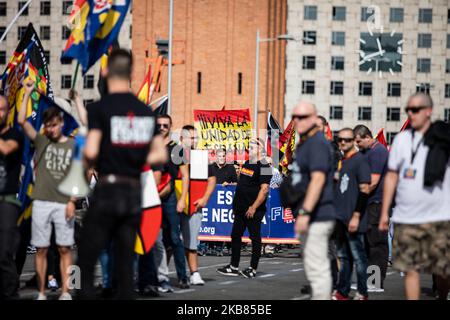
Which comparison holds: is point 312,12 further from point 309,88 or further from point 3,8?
point 3,8

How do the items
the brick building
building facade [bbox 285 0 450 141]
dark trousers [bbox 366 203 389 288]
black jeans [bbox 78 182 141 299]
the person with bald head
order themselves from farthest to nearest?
building facade [bbox 285 0 450 141] → the brick building → dark trousers [bbox 366 203 389 288] → the person with bald head → black jeans [bbox 78 182 141 299]

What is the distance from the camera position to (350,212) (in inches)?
479

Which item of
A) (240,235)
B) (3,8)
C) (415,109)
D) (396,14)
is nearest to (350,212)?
(415,109)

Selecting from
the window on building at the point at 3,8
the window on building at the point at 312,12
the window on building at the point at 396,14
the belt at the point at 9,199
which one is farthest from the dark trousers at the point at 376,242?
the window on building at the point at 3,8

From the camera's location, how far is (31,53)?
1438 centimetres

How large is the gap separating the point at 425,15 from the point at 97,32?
80.0 meters

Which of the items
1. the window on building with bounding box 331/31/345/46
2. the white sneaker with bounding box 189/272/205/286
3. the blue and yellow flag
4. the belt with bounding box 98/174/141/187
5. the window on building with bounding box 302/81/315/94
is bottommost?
the white sneaker with bounding box 189/272/205/286

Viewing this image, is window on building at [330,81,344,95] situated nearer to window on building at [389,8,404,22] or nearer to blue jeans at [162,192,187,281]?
window on building at [389,8,404,22]

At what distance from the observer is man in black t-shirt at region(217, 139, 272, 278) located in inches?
610

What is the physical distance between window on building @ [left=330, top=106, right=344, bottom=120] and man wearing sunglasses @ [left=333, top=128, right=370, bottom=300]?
74.4 metres

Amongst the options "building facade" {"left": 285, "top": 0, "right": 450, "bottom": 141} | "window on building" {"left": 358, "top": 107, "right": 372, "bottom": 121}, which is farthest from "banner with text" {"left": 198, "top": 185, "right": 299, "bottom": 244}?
"window on building" {"left": 358, "top": 107, "right": 372, "bottom": 121}

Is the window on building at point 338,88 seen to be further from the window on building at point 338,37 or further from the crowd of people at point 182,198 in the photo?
the crowd of people at point 182,198

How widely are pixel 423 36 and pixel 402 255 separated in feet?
267

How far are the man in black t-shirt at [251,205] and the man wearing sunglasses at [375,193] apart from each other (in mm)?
2277
